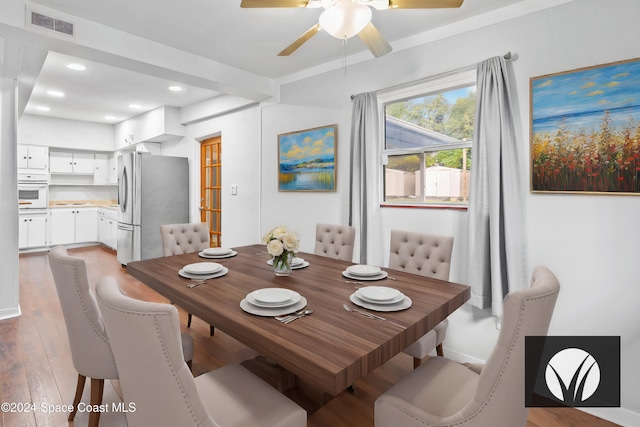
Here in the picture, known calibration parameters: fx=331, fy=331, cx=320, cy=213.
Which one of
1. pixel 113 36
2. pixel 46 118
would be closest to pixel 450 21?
pixel 113 36

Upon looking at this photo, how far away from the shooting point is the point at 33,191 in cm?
619

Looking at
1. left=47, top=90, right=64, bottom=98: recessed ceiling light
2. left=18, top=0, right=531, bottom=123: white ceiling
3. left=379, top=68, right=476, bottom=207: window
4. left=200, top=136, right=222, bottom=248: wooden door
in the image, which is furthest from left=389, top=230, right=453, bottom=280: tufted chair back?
left=47, top=90, right=64, bottom=98: recessed ceiling light

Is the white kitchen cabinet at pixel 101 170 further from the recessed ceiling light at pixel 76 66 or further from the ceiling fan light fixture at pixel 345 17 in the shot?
the ceiling fan light fixture at pixel 345 17

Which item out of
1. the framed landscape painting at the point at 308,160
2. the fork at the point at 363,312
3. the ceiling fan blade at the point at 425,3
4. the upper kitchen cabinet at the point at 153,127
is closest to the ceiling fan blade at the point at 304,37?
the ceiling fan blade at the point at 425,3

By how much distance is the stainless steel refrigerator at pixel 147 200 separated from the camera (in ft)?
16.3

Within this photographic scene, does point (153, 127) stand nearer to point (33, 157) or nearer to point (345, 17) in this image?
point (33, 157)

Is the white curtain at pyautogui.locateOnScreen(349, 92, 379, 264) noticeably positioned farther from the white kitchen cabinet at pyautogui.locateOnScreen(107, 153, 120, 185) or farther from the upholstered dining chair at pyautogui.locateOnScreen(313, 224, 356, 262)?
the white kitchen cabinet at pyautogui.locateOnScreen(107, 153, 120, 185)

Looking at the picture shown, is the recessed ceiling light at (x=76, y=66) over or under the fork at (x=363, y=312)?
over

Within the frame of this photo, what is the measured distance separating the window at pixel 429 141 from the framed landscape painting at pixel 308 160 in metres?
0.60

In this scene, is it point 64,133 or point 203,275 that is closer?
point 203,275

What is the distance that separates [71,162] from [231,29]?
19.9 ft

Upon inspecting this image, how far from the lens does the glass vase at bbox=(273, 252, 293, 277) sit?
1907 millimetres

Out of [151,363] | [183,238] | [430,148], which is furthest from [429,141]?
[151,363]

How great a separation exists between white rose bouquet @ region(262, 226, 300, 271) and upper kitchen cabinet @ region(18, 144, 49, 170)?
6.66 metres
